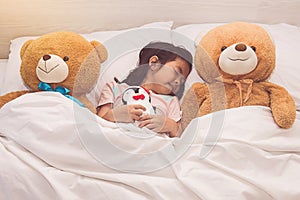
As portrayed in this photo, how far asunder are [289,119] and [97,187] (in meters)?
0.56

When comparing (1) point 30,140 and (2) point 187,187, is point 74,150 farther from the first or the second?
(2) point 187,187

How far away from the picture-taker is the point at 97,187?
119cm

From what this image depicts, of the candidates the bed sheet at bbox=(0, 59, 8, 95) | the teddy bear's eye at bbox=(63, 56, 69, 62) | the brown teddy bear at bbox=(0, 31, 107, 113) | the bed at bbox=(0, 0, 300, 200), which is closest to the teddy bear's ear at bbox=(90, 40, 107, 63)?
the brown teddy bear at bbox=(0, 31, 107, 113)

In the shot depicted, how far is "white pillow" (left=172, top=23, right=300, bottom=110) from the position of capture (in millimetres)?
1662

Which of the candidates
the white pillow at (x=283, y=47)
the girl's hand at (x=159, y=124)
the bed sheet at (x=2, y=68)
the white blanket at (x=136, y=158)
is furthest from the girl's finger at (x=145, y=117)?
the bed sheet at (x=2, y=68)

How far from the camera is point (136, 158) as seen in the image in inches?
48.9

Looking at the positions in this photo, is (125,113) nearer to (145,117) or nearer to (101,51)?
(145,117)

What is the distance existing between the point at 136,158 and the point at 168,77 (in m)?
0.38

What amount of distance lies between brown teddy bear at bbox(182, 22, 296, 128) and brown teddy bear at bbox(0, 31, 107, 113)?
32 cm

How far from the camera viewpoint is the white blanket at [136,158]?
3.89ft

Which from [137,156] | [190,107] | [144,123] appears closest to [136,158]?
[137,156]

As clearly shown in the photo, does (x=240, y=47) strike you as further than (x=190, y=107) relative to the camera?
No

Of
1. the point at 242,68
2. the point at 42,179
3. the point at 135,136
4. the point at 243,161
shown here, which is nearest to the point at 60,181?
the point at 42,179

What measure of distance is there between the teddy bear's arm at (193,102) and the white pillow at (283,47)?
10 centimetres
